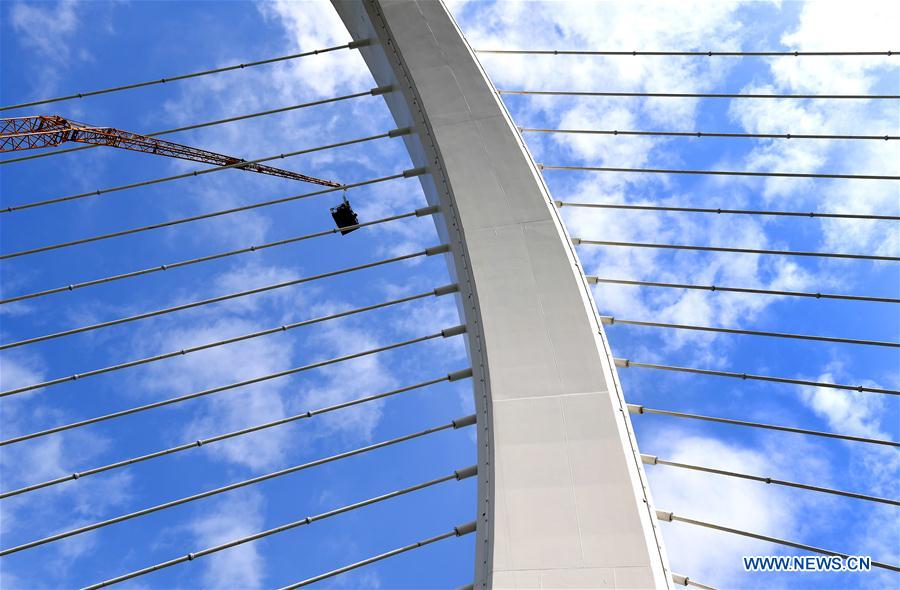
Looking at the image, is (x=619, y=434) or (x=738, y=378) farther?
(x=738, y=378)

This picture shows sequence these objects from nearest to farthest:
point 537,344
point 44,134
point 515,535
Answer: point 515,535 < point 537,344 < point 44,134

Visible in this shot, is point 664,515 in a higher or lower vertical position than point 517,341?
lower

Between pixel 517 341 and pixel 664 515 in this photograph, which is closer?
pixel 664 515

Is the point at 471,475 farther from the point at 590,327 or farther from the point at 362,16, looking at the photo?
the point at 362,16

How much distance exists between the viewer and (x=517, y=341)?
28.2 ft

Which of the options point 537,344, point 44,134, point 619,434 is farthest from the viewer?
point 44,134

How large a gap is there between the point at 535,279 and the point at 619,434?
205cm

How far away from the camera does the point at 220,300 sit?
983 centimetres

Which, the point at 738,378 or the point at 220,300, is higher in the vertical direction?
the point at 220,300

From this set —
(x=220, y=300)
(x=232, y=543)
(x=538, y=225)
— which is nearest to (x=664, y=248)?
(x=538, y=225)

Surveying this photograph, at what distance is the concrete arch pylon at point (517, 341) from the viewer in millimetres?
7090

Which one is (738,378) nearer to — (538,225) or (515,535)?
(538,225)

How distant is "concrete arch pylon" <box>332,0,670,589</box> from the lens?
23.3ft

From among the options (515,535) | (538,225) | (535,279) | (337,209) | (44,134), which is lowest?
(515,535)
